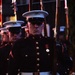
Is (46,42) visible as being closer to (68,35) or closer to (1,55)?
(1,55)

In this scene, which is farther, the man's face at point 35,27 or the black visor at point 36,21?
the black visor at point 36,21

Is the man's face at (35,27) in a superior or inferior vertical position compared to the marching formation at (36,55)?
superior

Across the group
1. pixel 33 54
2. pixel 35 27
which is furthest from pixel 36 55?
pixel 35 27

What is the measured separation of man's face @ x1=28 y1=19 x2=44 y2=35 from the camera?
494 cm

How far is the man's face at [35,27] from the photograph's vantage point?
4.94 m

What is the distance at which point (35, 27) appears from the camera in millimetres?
4969

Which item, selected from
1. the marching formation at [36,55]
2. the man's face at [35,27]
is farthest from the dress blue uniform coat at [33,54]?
the man's face at [35,27]

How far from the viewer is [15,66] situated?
4977 millimetres

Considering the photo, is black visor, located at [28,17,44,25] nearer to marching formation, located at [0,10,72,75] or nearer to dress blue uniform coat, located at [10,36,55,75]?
marching formation, located at [0,10,72,75]

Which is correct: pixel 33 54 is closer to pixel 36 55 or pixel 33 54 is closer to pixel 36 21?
pixel 36 55

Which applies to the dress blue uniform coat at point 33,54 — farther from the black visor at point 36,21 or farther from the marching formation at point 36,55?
the black visor at point 36,21

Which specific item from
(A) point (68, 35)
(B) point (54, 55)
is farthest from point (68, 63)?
(A) point (68, 35)

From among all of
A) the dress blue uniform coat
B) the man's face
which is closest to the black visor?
the man's face

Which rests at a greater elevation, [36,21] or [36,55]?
[36,21]
